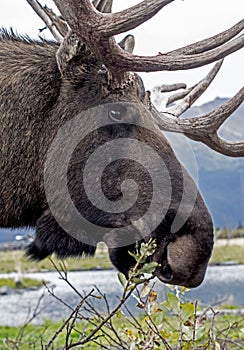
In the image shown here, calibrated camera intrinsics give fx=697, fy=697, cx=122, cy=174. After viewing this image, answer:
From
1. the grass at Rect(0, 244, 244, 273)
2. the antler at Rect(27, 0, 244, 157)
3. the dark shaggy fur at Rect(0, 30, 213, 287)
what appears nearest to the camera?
the antler at Rect(27, 0, 244, 157)

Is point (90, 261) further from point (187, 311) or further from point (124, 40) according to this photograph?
point (187, 311)

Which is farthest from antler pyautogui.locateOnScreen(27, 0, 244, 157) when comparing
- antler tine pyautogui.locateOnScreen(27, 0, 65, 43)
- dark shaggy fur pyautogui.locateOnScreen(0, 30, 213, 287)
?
antler tine pyautogui.locateOnScreen(27, 0, 65, 43)

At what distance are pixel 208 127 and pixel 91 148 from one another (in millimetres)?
1179

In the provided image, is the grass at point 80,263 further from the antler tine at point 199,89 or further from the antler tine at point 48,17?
the antler tine at point 48,17

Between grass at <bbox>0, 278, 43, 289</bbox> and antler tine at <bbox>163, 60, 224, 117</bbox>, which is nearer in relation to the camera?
antler tine at <bbox>163, 60, 224, 117</bbox>

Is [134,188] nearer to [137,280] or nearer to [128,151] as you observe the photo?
[128,151]

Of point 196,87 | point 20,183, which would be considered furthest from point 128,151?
point 196,87

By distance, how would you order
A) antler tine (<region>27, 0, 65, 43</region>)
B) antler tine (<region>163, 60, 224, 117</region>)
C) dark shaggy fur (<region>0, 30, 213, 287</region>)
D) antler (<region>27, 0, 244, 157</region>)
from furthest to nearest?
antler tine (<region>163, 60, 224, 117</region>) → antler tine (<region>27, 0, 65, 43</region>) → dark shaggy fur (<region>0, 30, 213, 287</region>) → antler (<region>27, 0, 244, 157</region>)

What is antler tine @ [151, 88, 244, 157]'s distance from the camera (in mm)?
4758

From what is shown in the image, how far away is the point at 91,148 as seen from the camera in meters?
3.94

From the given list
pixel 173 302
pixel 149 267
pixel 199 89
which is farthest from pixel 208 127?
pixel 149 267

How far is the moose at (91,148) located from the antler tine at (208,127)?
68cm

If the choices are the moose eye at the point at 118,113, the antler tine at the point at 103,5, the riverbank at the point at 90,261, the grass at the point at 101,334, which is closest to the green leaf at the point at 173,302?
the grass at the point at 101,334

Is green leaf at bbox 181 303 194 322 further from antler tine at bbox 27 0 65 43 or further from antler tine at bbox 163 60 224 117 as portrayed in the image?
antler tine at bbox 27 0 65 43
